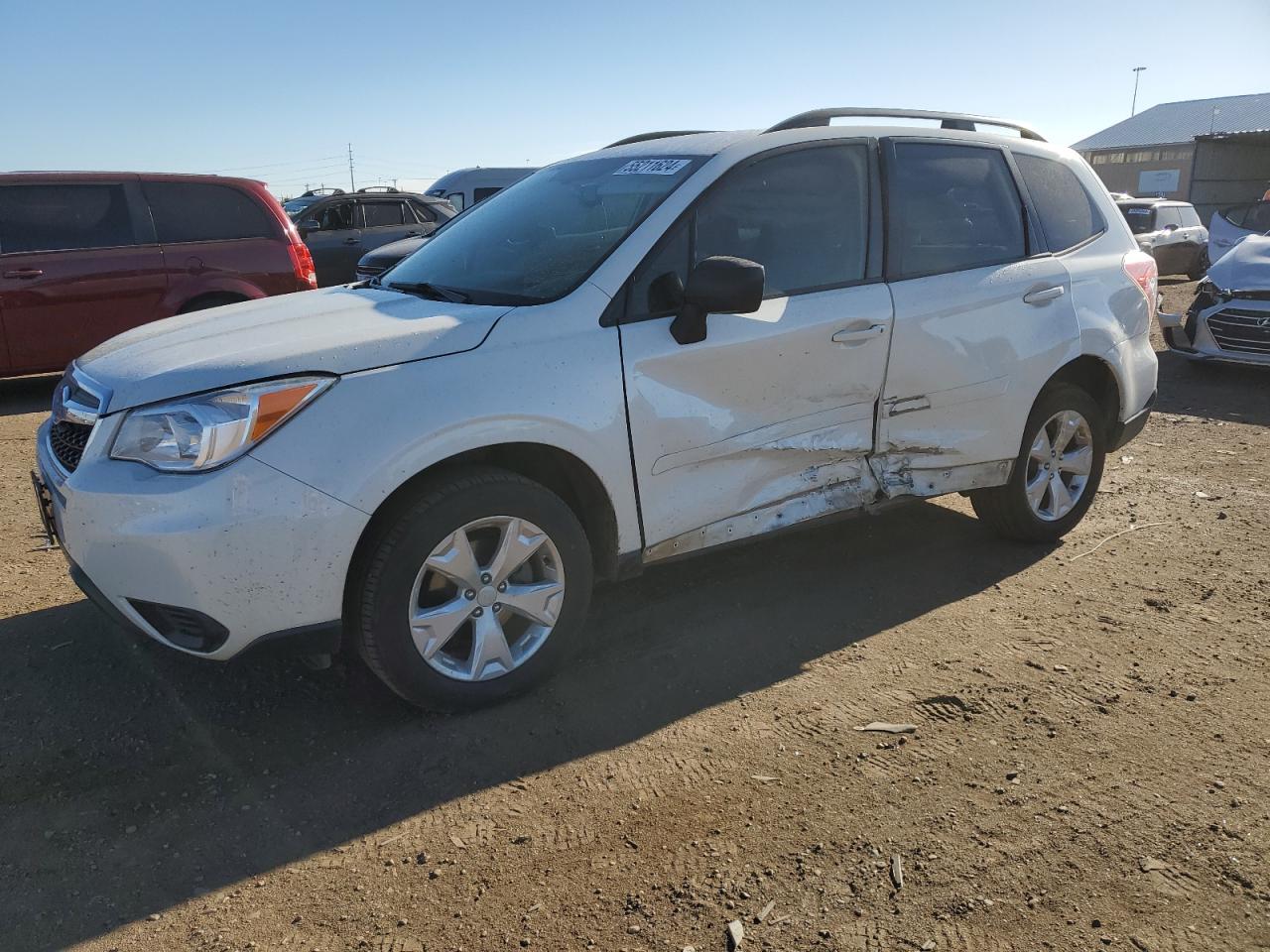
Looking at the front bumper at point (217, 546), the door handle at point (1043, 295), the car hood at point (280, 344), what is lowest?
the front bumper at point (217, 546)

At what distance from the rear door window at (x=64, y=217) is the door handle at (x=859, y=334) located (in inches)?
269

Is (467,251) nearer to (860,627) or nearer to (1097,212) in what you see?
(860,627)

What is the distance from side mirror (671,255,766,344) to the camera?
10.8 ft

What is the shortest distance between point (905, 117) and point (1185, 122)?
4519 cm

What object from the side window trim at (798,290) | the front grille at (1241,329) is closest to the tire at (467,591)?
the side window trim at (798,290)

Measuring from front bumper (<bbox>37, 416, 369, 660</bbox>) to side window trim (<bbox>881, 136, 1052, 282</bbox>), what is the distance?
2.47m

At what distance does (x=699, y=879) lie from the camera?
251 cm

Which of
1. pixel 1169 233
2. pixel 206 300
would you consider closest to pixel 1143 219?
pixel 1169 233

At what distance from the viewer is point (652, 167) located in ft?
12.7

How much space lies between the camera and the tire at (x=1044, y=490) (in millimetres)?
4566

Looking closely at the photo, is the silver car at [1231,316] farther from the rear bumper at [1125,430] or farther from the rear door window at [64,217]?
the rear door window at [64,217]

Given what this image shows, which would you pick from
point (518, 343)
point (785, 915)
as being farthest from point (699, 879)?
point (518, 343)

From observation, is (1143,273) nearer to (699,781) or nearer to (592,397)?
(592,397)

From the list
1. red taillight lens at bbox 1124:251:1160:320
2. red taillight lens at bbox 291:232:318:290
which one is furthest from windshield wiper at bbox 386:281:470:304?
red taillight lens at bbox 291:232:318:290
